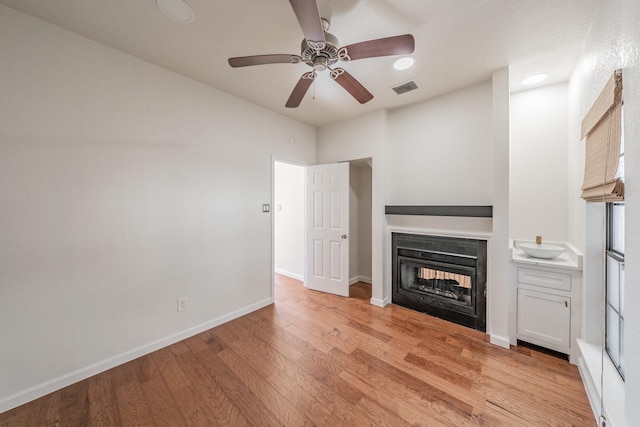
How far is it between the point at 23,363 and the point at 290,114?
11.5 feet

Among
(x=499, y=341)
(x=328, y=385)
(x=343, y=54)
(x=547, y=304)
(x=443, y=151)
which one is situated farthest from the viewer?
(x=443, y=151)

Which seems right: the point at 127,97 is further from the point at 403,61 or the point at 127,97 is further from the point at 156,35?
the point at 403,61

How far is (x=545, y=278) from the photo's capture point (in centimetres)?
210

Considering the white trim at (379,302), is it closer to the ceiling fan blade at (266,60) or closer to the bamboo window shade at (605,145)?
the bamboo window shade at (605,145)

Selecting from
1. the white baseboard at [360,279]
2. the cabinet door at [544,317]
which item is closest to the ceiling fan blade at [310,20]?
the cabinet door at [544,317]

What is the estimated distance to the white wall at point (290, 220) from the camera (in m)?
4.29

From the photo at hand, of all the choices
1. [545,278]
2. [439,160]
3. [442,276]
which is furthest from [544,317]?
[439,160]

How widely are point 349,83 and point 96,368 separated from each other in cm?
313

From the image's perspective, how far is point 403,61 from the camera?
2.13 meters

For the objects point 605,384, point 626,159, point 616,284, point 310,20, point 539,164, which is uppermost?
point 310,20

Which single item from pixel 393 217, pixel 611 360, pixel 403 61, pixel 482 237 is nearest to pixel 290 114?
pixel 403 61

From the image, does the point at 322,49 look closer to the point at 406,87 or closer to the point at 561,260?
the point at 406,87

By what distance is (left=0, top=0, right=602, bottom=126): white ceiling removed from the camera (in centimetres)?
155

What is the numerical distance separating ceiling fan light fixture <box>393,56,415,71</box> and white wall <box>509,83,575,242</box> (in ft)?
5.06
